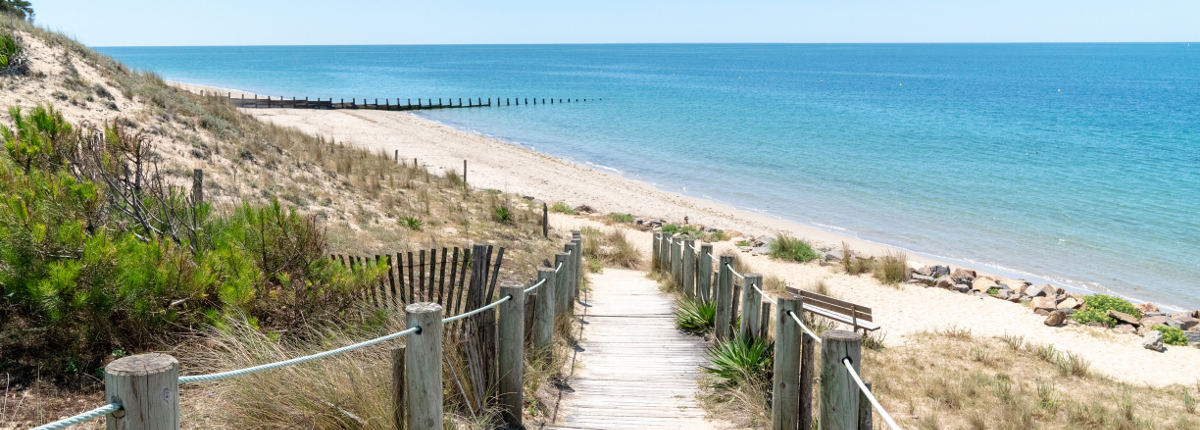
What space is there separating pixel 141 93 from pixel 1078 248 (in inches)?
1001

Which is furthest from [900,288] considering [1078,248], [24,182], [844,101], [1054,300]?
[844,101]

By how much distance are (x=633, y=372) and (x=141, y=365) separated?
17.3 ft

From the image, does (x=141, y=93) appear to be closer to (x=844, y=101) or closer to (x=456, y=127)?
(x=456, y=127)

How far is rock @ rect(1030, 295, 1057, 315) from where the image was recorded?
1545 cm

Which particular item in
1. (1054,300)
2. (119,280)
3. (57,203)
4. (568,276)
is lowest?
(1054,300)

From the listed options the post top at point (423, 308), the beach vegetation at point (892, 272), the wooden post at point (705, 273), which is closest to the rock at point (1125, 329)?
the beach vegetation at point (892, 272)

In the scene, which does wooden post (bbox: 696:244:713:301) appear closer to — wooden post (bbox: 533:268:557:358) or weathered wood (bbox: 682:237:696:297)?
weathered wood (bbox: 682:237:696:297)

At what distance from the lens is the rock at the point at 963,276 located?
17406mm

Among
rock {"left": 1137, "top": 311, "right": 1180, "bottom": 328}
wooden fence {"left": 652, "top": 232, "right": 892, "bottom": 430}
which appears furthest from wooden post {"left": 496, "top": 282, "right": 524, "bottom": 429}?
rock {"left": 1137, "top": 311, "right": 1180, "bottom": 328}

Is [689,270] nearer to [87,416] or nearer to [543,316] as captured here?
[543,316]

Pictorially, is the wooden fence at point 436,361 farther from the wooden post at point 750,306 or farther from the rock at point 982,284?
Result: the rock at point 982,284

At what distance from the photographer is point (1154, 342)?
13.1 metres

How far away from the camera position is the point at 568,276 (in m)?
9.38

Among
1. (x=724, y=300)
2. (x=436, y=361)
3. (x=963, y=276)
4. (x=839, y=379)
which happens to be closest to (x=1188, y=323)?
(x=963, y=276)
